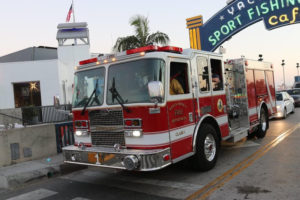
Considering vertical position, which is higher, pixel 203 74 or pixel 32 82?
pixel 32 82

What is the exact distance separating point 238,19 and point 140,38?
20.2 feet

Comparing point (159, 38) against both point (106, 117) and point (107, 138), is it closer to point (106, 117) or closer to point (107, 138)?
point (106, 117)

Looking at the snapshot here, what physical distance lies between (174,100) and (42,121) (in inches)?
256

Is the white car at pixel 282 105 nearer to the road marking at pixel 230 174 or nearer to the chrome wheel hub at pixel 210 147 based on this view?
the road marking at pixel 230 174

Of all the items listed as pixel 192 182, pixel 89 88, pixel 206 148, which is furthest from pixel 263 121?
pixel 89 88

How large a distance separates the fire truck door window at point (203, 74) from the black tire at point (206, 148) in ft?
2.63

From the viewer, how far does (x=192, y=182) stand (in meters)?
5.11

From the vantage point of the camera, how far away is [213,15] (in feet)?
45.5

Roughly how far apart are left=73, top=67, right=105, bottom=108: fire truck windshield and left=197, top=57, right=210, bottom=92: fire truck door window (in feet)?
6.52

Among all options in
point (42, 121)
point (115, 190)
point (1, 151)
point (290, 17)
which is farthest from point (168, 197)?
point (290, 17)

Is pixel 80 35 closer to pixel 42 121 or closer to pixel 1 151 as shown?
pixel 42 121

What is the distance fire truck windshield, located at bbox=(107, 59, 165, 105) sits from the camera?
181 inches

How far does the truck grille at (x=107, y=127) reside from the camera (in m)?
4.81

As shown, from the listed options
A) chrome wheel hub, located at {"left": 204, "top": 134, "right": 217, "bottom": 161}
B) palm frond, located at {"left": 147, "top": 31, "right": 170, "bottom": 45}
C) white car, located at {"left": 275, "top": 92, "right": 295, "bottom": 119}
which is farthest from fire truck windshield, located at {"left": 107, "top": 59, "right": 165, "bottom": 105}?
palm frond, located at {"left": 147, "top": 31, "right": 170, "bottom": 45}
